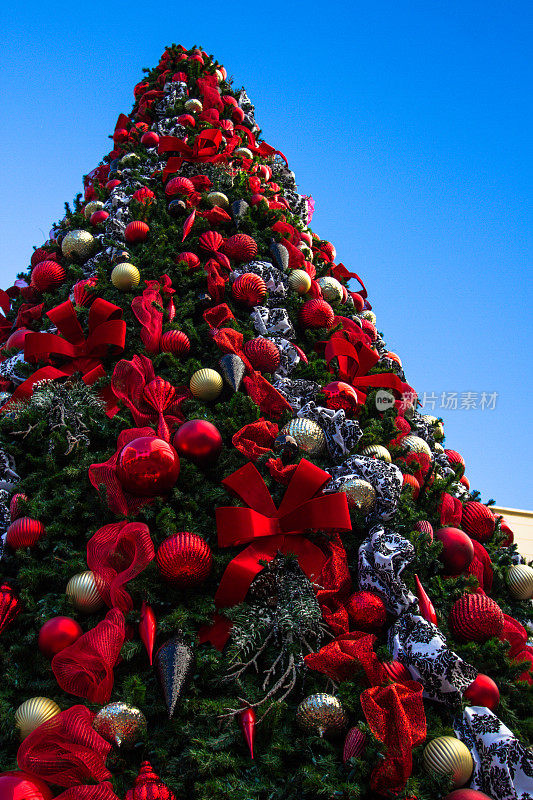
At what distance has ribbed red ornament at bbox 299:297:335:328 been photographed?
274 centimetres

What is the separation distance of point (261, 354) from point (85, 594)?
1185 millimetres

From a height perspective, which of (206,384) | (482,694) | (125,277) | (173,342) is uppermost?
(125,277)

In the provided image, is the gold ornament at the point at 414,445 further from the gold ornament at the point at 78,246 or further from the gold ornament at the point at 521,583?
the gold ornament at the point at 78,246

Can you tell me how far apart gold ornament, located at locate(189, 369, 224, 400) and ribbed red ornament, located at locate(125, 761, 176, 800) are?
49.9 inches

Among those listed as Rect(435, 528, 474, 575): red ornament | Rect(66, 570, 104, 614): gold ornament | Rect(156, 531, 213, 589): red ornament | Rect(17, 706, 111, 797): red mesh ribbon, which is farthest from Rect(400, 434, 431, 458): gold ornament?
Rect(17, 706, 111, 797): red mesh ribbon

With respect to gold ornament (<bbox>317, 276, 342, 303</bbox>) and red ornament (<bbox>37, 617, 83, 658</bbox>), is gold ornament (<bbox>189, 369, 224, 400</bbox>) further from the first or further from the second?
gold ornament (<bbox>317, 276, 342, 303</bbox>)

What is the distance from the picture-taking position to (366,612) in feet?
5.09

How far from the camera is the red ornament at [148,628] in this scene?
139 centimetres

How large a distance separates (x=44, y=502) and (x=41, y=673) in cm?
54

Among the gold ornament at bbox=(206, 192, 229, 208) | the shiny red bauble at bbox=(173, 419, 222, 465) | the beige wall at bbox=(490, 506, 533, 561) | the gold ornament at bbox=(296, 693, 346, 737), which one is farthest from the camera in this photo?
the beige wall at bbox=(490, 506, 533, 561)

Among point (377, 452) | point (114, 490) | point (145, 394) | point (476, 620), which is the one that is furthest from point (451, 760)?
point (145, 394)

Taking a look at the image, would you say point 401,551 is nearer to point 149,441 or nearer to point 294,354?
point 149,441

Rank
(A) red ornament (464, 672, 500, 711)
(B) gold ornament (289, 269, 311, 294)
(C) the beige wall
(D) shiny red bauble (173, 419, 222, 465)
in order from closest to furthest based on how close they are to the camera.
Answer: (A) red ornament (464, 672, 500, 711)
(D) shiny red bauble (173, 419, 222, 465)
(B) gold ornament (289, 269, 311, 294)
(C) the beige wall

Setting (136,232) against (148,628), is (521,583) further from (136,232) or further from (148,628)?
(136,232)
